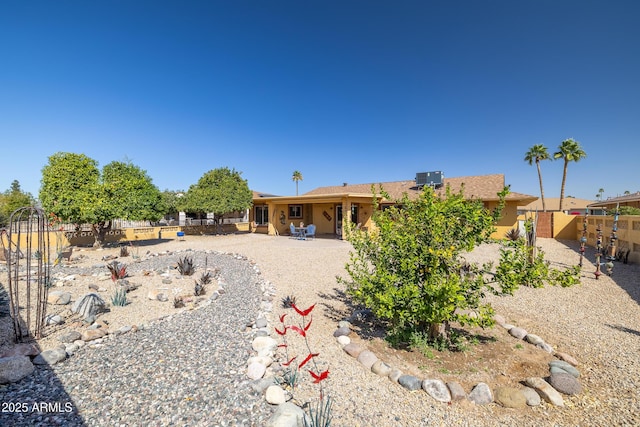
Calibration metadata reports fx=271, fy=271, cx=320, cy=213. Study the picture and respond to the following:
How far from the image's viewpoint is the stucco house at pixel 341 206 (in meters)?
16.2

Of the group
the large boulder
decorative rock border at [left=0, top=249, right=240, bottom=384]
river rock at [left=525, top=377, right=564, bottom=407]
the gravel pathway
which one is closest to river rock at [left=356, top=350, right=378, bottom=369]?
the gravel pathway

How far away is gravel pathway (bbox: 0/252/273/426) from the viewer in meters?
2.57

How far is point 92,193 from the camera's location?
40.1 feet

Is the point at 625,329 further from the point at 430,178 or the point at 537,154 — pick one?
the point at 537,154

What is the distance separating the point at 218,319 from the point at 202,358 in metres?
1.33

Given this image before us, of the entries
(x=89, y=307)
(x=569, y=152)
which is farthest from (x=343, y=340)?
(x=569, y=152)

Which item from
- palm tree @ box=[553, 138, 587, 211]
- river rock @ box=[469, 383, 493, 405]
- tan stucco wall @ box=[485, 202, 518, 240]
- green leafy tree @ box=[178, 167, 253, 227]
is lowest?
river rock @ box=[469, 383, 493, 405]

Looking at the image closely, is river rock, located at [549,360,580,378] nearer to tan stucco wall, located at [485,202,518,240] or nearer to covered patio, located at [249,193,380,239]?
covered patio, located at [249,193,380,239]

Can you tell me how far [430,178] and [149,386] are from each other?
64.9 ft

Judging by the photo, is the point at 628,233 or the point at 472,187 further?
the point at 472,187

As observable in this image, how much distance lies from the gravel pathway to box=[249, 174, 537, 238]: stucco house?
468 inches

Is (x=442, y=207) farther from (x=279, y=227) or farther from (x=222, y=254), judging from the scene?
(x=279, y=227)

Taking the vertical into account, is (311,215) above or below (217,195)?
below

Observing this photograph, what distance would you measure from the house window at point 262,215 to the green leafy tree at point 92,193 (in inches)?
340
